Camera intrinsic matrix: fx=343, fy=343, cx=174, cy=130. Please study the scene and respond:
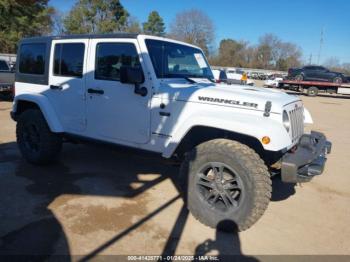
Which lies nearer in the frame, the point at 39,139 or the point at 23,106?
the point at 39,139

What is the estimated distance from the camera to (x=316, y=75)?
87.2 ft

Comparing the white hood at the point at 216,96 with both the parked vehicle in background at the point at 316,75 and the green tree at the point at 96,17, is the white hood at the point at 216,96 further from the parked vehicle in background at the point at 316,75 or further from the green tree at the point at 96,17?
the green tree at the point at 96,17

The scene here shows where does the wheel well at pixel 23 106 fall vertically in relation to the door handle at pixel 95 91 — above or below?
below

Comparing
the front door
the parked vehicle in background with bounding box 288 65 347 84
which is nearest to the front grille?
the front door

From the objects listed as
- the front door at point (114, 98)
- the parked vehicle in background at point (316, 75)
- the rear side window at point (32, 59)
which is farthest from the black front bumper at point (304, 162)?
the parked vehicle in background at point (316, 75)

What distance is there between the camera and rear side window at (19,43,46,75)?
5461 mm

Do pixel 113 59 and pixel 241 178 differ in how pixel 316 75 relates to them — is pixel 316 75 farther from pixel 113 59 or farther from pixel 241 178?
pixel 241 178

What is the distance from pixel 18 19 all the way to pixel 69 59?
27.5 meters

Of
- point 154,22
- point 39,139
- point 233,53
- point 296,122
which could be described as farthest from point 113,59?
point 233,53

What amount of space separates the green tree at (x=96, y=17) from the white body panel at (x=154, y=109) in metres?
40.7

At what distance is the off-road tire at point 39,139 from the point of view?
5.40m

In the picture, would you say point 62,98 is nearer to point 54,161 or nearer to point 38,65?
point 38,65

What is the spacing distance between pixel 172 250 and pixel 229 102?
1.65 meters

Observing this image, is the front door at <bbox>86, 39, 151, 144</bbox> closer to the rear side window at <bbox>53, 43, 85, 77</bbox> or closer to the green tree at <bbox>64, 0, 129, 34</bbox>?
the rear side window at <bbox>53, 43, 85, 77</bbox>
